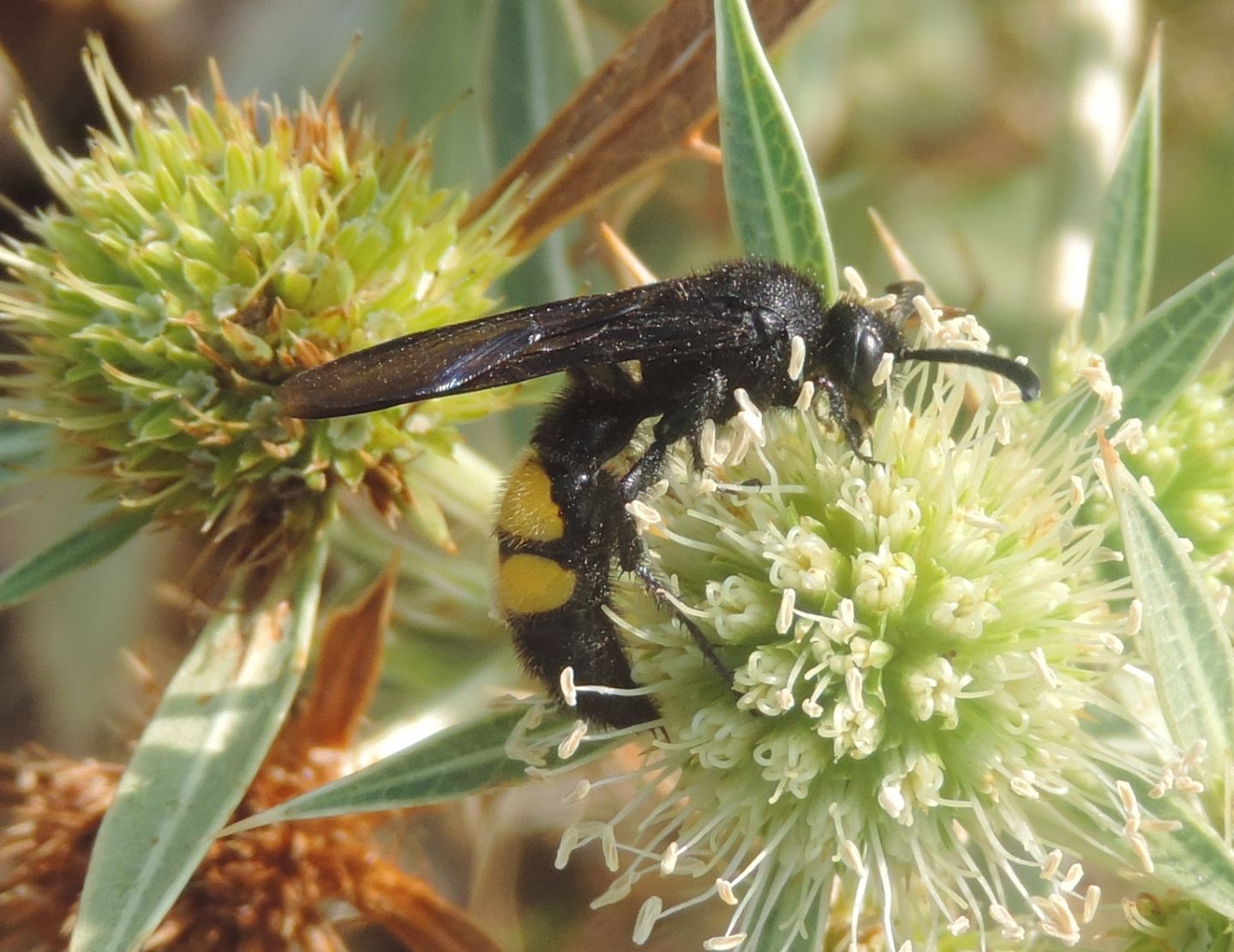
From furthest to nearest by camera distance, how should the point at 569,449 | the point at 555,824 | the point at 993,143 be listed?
the point at 993,143
the point at 555,824
the point at 569,449

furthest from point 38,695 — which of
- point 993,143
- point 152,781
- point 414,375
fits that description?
point 993,143

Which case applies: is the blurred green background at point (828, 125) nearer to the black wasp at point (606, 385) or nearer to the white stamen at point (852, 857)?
the black wasp at point (606, 385)

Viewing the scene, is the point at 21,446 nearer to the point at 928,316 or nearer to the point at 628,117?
the point at 628,117

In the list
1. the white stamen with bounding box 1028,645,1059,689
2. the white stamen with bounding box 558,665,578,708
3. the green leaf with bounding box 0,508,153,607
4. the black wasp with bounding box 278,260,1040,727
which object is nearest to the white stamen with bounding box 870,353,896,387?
the black wasp with bounding box 278,260,1040,727

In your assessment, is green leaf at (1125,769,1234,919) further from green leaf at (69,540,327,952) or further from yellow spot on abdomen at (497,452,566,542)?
green leaf at (69,540,327,952)

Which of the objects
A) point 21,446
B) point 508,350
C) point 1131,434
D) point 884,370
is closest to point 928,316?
point 884,370

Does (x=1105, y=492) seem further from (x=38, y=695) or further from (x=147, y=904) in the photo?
(x=38, y=695)
